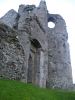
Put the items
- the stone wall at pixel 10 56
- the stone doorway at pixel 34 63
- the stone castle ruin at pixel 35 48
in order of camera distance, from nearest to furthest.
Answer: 1. the stone wall at pixel 10 56
2. the stone castle ruin at pixel 35 48
3. the stone doorway at pixel 34 63

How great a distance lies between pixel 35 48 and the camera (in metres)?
15.3

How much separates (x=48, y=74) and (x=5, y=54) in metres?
11.4

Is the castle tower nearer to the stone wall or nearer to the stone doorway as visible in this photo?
the stone doorway

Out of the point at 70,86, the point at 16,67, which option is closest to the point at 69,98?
the point at 16,67

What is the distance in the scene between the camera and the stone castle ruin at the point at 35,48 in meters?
9.13

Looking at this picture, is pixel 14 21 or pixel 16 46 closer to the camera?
pixel 16 46

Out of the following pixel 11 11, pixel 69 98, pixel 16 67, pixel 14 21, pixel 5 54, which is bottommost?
pixel 69 98

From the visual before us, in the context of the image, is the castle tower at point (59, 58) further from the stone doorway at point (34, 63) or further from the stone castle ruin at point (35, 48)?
the stone doorway at point (34, 63)

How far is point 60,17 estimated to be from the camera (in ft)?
78.6

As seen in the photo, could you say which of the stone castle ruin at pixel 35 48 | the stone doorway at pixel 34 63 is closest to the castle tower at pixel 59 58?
the stone castle ruin at pixel 35 48

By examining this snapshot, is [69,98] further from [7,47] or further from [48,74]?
[48,74]

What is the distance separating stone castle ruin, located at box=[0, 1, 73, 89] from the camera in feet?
30.0

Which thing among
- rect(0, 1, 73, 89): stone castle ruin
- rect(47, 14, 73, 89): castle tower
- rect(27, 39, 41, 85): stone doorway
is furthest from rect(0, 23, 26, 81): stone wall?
rect(47, 14, 73, 89): castle tower

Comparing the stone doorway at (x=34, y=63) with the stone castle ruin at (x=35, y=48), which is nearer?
the stone castle ruin at (x=35, y=48)
